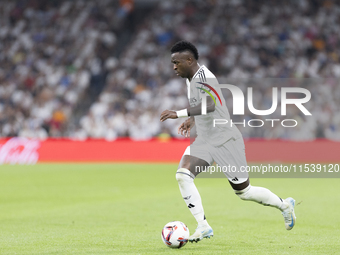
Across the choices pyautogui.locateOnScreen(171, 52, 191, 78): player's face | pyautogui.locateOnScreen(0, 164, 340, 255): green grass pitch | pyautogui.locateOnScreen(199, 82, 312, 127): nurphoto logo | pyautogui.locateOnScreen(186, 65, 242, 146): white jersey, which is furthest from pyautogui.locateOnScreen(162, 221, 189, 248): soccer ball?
pyautogui.locateOnScreen(199, 82, 312, 127): nurphoto logo

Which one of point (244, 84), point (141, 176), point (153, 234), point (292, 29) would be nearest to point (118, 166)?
point (141, 176)

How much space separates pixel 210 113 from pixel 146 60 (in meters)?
18.8

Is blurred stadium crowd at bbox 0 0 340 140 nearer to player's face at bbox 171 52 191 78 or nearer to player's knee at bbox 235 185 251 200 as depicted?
player's knee at bbox 235 185 251 200

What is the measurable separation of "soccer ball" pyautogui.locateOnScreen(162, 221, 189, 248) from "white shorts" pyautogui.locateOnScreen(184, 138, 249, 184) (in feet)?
3.08

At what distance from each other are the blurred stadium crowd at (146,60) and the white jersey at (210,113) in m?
14.0

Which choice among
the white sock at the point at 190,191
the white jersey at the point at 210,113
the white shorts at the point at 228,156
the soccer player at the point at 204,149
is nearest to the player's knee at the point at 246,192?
the soccer player at the point at 204,149

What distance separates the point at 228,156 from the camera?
7.13 meters

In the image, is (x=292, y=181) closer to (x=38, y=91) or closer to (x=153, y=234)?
(x=153, y=234)

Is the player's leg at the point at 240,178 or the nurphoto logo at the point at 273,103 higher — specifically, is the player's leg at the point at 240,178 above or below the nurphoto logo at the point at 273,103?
above

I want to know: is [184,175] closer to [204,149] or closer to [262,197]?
[204,149]

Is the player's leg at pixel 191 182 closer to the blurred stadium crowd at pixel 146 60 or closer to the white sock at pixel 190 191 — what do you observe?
the white sock at pixel 190 191

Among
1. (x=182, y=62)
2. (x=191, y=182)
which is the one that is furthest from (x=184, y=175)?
(x=182, y=62)

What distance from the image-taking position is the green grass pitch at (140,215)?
6914 mm

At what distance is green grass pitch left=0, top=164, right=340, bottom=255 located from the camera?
691 cm
